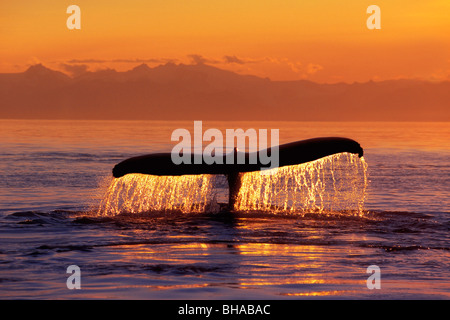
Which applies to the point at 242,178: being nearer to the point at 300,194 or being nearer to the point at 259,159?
the point at 259,159

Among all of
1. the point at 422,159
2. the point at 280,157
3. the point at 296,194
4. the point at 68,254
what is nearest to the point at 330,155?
the point at 280,157

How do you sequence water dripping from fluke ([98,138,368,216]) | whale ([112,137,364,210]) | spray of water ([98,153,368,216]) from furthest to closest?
spray of water ([98,153,368,216]) → water dripping from fluke ([98,138,368,216]) → whale ([112,137,364,210])
